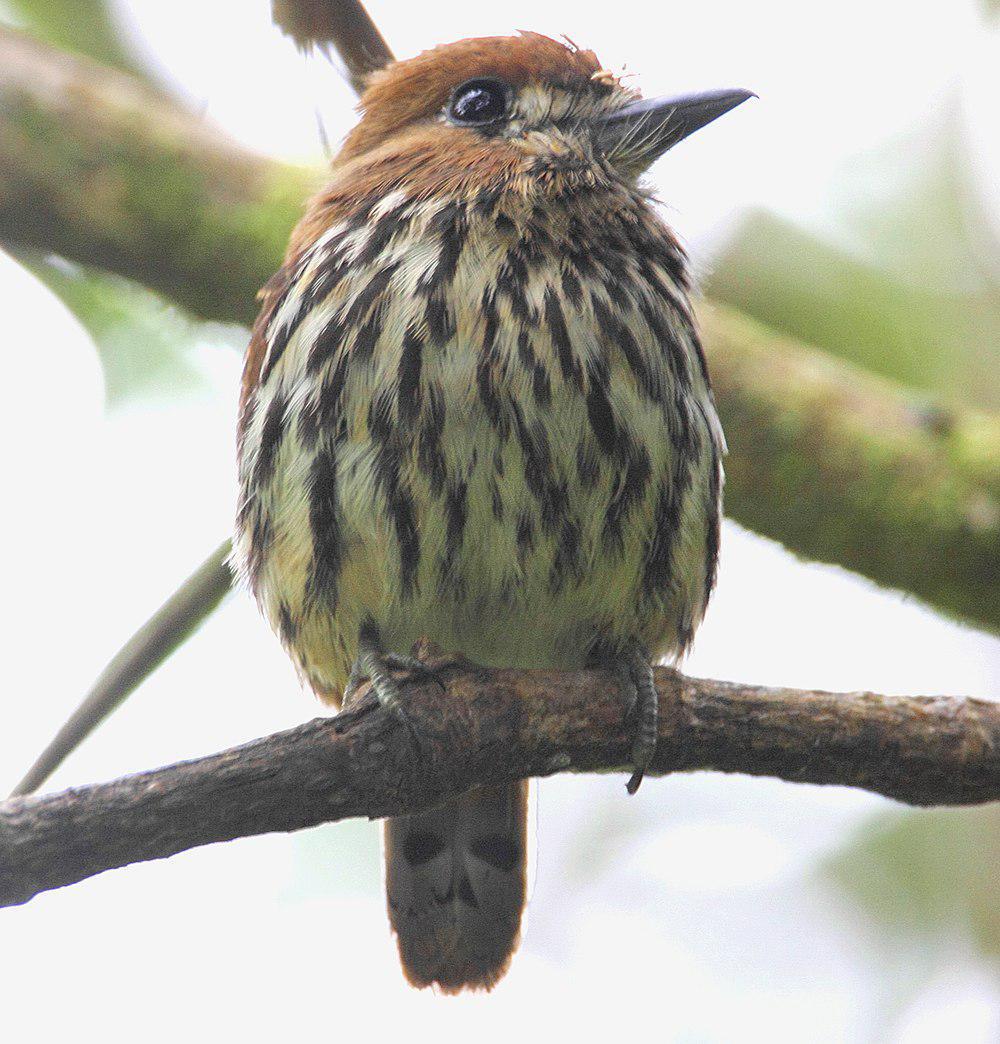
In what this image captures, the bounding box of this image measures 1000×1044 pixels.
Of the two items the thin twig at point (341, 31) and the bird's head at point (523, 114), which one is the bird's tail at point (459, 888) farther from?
the thin twig at point (341, 31)

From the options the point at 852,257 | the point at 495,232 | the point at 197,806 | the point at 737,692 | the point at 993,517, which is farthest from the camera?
the point at 852,257

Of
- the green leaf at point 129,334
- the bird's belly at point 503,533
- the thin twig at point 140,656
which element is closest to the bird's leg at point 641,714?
the bird's belly at point 503,533

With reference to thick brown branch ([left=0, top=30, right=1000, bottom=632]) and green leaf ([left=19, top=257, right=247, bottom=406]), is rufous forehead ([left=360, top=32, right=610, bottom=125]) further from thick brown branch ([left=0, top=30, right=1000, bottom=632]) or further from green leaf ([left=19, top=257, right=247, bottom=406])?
green leaf ([left=19, top=257, right=247, bottom=406])

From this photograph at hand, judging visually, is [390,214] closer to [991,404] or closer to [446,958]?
[446,958]

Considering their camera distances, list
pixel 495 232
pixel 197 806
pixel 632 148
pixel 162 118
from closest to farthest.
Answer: pixel 197 806 → pixel 495 232 → pixel 632 148 → pixel 162 118

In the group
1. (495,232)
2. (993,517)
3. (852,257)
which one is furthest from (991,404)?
(495,232)

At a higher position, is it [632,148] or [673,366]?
[632,148]

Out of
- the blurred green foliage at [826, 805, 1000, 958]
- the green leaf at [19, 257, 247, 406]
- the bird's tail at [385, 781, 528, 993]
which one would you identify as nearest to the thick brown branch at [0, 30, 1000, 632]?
the green leaf at [19, 257, 247, 406]
